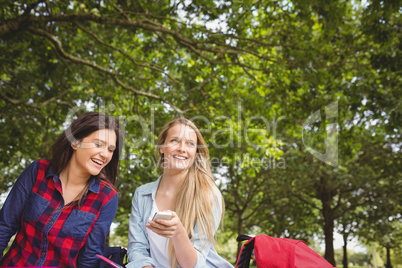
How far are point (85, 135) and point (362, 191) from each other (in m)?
15.6

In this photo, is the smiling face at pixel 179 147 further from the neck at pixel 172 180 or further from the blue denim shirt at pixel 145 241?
the blue denim shirt at pixel 145 241

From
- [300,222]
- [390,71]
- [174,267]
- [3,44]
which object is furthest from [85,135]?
[300,222]

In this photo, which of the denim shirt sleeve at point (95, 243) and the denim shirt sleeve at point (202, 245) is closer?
the denim shirt sleeve at point (95, 243)

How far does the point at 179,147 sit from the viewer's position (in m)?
3.04

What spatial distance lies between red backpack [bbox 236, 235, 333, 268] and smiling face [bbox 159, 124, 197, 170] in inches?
37.1

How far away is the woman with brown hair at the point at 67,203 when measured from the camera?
2355 mm

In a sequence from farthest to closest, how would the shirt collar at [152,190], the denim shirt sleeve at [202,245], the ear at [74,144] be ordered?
the shirt collar at [152,190], the ear at [74,144], the denim shirt sleeve at [202,245]

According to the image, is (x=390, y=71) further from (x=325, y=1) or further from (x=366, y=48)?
(x=325, y=1)

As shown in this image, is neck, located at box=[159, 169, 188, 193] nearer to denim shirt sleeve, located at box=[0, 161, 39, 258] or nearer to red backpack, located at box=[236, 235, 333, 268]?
red backpack, located at box=[236, 235, 333, 268]

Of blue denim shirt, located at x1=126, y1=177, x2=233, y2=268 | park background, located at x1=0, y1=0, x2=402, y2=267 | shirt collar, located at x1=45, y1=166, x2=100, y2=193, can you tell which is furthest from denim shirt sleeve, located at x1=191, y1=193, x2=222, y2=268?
park background, located at x1=0, y1=0, x2=402, y2=267

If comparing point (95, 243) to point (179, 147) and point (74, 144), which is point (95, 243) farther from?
point (179, 147)

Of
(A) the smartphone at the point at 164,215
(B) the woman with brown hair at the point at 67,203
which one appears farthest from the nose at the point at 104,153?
(A) the smartphone at the point at 164,215

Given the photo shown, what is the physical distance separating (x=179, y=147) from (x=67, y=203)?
3.43ft

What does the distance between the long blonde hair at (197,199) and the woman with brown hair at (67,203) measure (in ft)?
1.85
